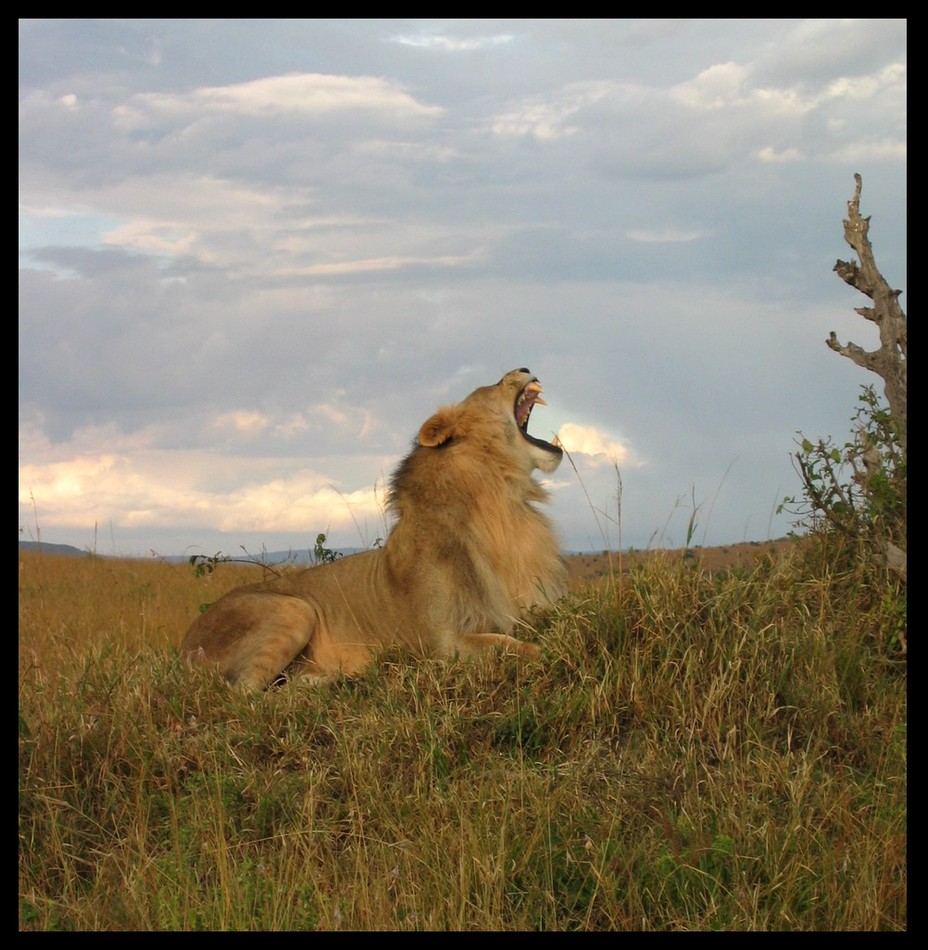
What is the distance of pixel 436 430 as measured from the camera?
785cm

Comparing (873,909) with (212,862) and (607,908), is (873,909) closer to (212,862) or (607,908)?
(607,908)

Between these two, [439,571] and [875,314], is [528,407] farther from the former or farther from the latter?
[875,314]

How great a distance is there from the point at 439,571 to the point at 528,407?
52.3 inches

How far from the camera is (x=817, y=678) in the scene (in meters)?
6.45

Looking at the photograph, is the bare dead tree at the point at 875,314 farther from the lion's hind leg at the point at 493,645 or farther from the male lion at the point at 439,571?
the lion's hind leg at the point at 493,645

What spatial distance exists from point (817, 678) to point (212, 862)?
3377 mm

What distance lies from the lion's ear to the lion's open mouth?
0.46 meters

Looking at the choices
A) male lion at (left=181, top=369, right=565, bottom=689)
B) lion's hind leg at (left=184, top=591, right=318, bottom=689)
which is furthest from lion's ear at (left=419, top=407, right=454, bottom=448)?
lion's hind leg at (left=184, top=591, right=318, bottom=689)

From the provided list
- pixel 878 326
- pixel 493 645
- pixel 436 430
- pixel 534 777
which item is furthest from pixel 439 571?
pixel 878 326

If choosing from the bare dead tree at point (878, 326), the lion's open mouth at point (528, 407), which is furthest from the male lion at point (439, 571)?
the bare dead tree at point (878, 326)

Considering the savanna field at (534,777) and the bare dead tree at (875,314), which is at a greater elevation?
the bare dead tree at (875,314)

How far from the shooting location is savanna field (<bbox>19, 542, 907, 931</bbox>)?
15.0ft

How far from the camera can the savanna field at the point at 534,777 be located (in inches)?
180

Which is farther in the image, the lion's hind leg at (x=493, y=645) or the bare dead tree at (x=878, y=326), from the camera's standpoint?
the bare dead tree at (x=878, y=326)
